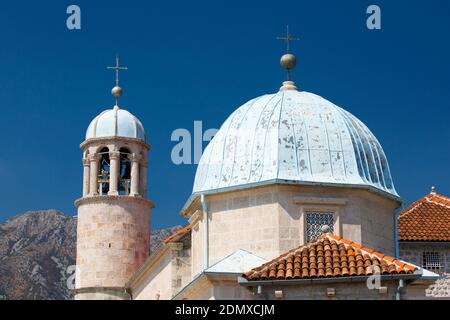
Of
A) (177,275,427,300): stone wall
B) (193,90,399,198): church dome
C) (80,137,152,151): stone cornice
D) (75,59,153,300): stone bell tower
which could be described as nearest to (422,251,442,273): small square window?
(193,90,399,198): church dome

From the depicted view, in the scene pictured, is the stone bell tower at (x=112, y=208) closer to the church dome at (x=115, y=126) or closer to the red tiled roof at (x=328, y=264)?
the church dome at (x=115, y=126)

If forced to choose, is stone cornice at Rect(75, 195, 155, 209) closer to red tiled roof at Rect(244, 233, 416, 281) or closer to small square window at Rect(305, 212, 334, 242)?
small square window at Rect(305, 212, 334, 242)

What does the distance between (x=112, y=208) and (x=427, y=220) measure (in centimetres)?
1281

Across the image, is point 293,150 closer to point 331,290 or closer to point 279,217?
point 279,217

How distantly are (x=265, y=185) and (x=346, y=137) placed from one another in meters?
2.48

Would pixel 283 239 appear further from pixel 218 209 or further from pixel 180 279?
pixel 180 279

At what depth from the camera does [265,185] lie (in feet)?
74.5

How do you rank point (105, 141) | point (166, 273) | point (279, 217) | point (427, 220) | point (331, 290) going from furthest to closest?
point (105, 141) → point (166, 273) → point (427, 220) → point (279, 217) → point (331, 290)

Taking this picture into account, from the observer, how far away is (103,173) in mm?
40000

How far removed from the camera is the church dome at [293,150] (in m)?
23.0

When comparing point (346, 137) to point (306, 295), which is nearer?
point (306, 295)

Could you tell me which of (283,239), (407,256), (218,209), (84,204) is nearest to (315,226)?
(283,239)

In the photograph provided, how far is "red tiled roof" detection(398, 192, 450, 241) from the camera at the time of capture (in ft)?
100.0

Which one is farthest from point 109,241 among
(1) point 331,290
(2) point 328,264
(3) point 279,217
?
(1) point 331,290
